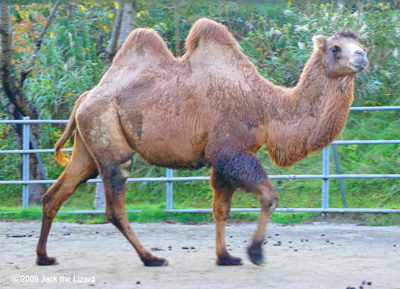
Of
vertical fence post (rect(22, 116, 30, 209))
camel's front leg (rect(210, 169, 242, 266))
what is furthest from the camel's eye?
vertical fence post (rect(22, 116, 30, 209))

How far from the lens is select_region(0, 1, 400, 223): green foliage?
9203 mm

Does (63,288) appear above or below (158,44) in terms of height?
below

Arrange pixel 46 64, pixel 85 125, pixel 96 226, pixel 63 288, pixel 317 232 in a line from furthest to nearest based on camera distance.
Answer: pixel 46 64 < pixel 96 226 < pixel 317 232 < pixel 85 125 < pixel 63 288

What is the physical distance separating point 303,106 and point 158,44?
5.38 ft

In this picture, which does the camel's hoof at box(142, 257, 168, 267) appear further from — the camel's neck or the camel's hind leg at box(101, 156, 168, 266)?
the camel's neck

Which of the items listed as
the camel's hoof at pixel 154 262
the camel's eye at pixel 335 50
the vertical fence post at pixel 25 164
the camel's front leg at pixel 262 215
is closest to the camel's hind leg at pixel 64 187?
the camel's hoof at pixel 154 262

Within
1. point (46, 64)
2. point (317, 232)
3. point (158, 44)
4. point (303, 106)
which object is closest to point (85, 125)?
point (158, 44)

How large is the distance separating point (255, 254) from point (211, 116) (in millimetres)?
1343

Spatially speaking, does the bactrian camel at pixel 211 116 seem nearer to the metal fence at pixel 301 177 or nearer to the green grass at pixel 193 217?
the metal fence at pixel 301 177

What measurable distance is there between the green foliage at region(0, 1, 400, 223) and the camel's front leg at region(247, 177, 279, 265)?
3.50 meters

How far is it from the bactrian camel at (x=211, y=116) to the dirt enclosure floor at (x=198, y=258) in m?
0.33

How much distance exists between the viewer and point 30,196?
9.48 m

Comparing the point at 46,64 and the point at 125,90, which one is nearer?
the point at 125,90

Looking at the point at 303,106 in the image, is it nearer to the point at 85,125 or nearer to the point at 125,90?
the point at 125,90
